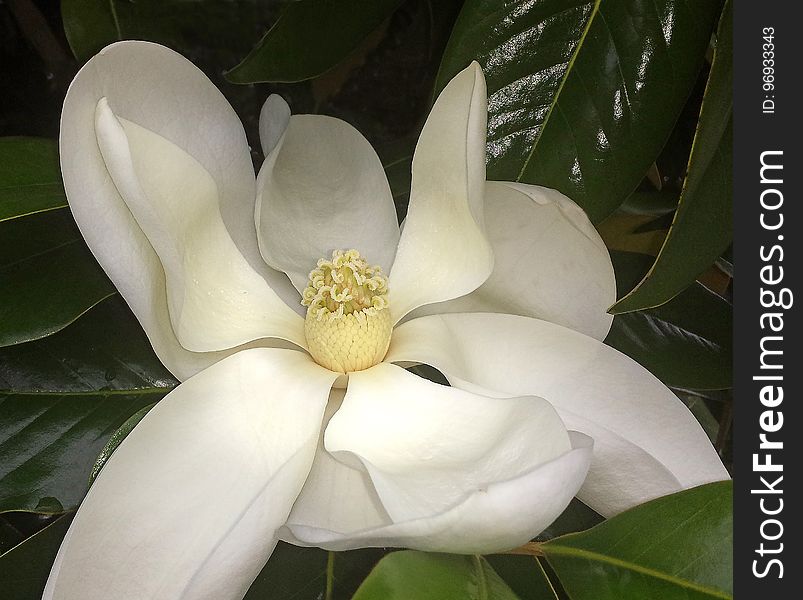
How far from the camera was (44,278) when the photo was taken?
680mm

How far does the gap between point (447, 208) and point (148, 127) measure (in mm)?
191

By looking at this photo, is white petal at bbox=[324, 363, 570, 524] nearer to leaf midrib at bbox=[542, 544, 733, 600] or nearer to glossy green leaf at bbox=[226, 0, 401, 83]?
leaf midrib at bbox=[542, 544, 733, 600]

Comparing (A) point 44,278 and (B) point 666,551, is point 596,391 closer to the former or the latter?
(B) point 666,551

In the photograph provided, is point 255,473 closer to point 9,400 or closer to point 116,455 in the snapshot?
point 116,455

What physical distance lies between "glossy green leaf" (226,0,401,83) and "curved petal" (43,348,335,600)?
0.75ft

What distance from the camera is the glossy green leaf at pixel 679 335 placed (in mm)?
735

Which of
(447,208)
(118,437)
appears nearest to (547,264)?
(447,208)

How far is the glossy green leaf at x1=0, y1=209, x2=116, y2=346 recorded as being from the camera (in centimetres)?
65

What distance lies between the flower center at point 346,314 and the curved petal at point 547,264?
8 cm

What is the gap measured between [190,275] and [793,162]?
38cm

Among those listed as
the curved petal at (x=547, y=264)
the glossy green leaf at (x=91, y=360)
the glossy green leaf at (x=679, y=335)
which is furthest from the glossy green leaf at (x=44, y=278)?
the glossy green leaf at (x=679, y=335)

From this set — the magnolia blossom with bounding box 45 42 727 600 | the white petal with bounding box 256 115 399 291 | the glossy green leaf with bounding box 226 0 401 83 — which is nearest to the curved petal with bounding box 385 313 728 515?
the magnolia blossom with bounding box 45 42 727 600

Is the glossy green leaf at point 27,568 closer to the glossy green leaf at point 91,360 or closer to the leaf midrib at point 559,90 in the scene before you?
the glossy green leaf at point 91,360

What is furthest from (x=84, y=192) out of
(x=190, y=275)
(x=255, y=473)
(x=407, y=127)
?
(x=407, y=127)
